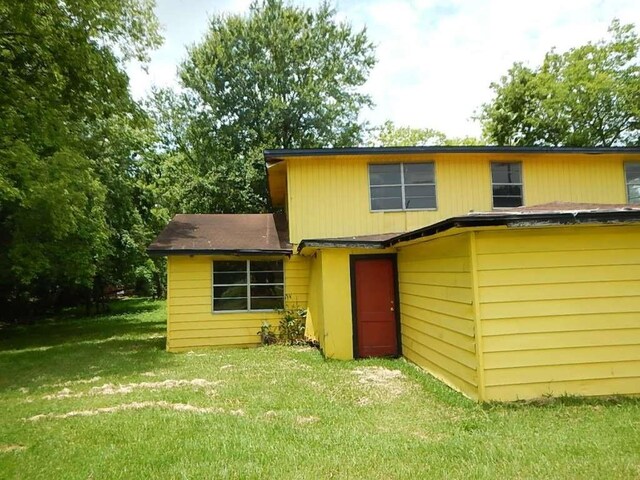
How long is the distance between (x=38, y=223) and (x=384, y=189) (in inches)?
435

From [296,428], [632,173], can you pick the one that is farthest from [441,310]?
[632,173]

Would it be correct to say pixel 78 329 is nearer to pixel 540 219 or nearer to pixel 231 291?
pixel 231 291

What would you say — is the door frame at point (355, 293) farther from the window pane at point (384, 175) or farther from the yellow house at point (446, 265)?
the window pane at point (384, 175)

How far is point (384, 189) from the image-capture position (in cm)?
1103

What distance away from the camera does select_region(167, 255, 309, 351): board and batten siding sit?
1051 centimetres

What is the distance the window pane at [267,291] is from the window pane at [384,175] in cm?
391

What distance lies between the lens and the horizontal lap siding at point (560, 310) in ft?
17.0

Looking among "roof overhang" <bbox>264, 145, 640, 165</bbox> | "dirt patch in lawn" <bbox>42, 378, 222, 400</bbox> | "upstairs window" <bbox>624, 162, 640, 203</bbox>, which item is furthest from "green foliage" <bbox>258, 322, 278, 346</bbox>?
"upstairs window" <bbox>624, 162, 640, 203</bbox>

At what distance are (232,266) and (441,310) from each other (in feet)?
20.8

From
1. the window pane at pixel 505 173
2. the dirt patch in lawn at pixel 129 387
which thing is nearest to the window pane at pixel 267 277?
the dirt patch in lawn at pixel 129 387

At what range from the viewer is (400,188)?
36.1ft

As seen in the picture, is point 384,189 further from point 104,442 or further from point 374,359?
point 104,442

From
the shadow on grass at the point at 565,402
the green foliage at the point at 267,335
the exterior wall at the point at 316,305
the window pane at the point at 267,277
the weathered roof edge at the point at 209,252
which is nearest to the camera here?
the shadow on grass at the point at 565,402

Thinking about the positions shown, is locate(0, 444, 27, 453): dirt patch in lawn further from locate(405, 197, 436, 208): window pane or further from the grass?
locate(405, 197, 436, 208): window pane
